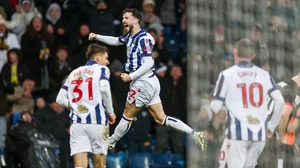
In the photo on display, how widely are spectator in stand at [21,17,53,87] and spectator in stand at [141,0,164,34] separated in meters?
1.93

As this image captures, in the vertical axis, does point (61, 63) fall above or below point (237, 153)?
above

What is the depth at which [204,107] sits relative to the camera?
14.9 m

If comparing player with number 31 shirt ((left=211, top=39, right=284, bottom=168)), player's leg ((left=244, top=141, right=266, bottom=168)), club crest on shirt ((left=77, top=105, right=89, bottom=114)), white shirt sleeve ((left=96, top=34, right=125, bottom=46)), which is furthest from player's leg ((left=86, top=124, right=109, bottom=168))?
player's leg ((left=244, top=141, right=266, bottom=168))

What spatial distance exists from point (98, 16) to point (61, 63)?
1.26 meters

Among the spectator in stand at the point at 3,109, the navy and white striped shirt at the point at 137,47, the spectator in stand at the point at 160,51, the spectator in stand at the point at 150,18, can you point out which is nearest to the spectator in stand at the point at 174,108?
the spectator in stand at the point at 160,51

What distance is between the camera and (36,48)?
22.3m

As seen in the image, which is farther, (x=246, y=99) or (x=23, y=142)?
(x=23, y=142)

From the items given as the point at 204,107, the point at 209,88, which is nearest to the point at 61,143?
the point at 209,88

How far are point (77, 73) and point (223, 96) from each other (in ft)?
10.2

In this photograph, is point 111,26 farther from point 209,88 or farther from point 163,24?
point 209,88

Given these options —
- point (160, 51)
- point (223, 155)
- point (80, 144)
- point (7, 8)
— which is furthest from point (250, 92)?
point (7, 8)

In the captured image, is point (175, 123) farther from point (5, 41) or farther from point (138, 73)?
point (5, 41)

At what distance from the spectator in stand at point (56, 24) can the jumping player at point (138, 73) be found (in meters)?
6.09

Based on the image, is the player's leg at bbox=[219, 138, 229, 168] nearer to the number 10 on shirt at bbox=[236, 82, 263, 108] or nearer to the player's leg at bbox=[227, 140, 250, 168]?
the player's leg at bbox=[227, 140, 250, 168]
